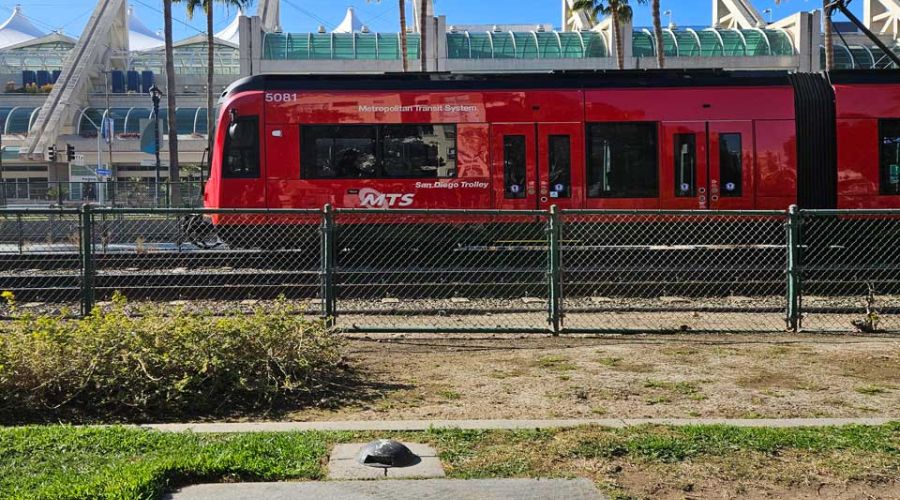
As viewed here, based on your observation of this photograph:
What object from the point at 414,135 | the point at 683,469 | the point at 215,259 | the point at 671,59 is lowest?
the point at 683,469

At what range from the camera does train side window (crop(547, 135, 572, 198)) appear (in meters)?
15.0

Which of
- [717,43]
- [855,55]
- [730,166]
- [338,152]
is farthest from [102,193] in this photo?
[855,55]

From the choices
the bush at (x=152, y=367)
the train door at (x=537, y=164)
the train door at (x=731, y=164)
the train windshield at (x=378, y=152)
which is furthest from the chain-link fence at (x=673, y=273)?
the bush at (x=152, y=367)

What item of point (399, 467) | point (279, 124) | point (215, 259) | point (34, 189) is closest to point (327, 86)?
point (279, 124)

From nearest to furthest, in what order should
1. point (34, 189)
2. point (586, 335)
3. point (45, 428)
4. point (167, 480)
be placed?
point (167, 480), point (45, 428), point (586, 335), point (34, 189)

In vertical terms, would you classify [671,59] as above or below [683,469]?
above

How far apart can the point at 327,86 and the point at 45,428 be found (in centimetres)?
1034

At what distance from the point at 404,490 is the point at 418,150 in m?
11.1

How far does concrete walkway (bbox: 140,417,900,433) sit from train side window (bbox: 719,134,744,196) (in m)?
9.63

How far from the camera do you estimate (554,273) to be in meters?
9.78

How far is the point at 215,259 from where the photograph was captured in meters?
14.5

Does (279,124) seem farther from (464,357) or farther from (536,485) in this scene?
(536,485)

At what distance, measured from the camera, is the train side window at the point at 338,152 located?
49.1 ft

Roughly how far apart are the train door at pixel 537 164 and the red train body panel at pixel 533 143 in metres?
0.02
